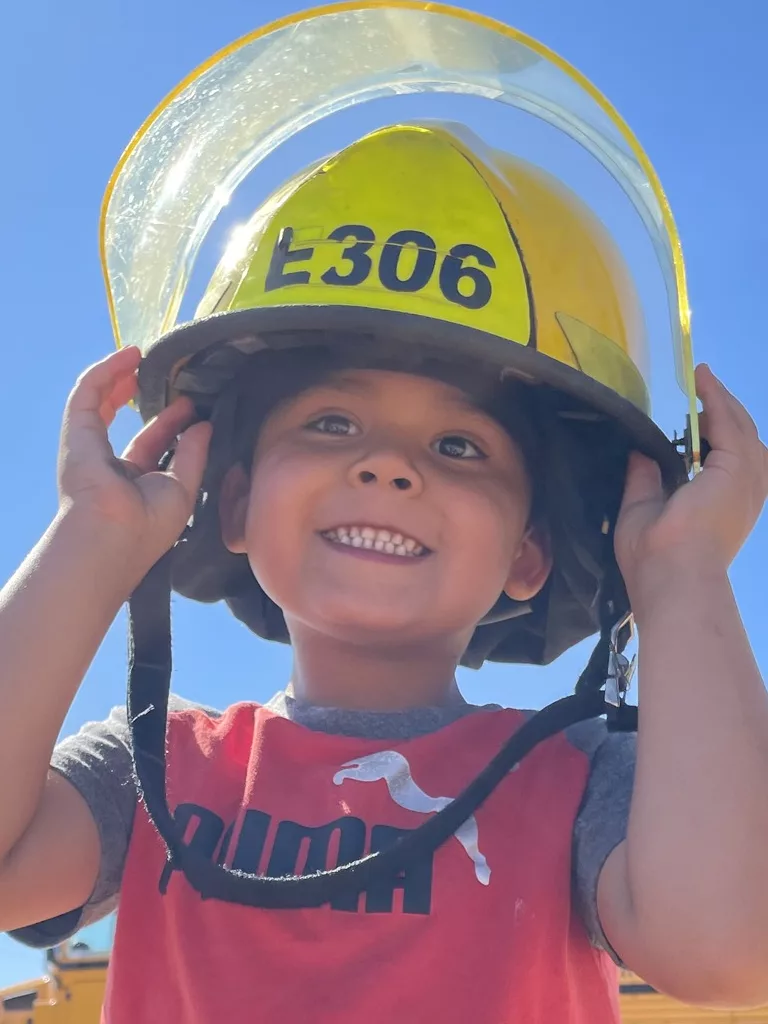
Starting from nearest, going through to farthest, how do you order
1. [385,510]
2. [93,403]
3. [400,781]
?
[400,781], [385,510], [93,403]

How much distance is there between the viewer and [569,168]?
2.43 m

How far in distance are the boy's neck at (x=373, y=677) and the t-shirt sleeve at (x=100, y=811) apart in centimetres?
43

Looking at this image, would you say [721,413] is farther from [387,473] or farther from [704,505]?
[387,473]

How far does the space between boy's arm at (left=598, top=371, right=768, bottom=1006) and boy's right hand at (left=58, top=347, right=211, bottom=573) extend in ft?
3.00

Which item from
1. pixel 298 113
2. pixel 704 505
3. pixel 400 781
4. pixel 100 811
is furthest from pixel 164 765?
pixel 298 113

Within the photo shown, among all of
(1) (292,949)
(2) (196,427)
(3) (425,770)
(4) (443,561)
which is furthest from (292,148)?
(1) (292,949)

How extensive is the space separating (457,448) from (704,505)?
21.4 inches

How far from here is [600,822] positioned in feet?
6.14

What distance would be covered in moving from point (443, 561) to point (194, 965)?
860 mm

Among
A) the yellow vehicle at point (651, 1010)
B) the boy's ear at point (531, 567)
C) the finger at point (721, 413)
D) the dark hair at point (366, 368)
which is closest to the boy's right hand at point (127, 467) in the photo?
the dark hair at point (366, 368)

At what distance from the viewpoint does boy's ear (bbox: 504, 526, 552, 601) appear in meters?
2.54

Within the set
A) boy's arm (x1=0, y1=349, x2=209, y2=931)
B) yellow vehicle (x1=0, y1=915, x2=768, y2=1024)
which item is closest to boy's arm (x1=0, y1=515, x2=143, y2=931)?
boy's arm (x1=0, y1=349, x2=209, y2=931)

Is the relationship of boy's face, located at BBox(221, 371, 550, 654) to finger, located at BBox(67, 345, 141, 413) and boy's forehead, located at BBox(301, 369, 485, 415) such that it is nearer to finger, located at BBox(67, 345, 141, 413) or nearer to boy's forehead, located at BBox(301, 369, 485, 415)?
boy's forehead, located at BBox(301, 369, 485, 415)

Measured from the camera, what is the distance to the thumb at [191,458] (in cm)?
230
